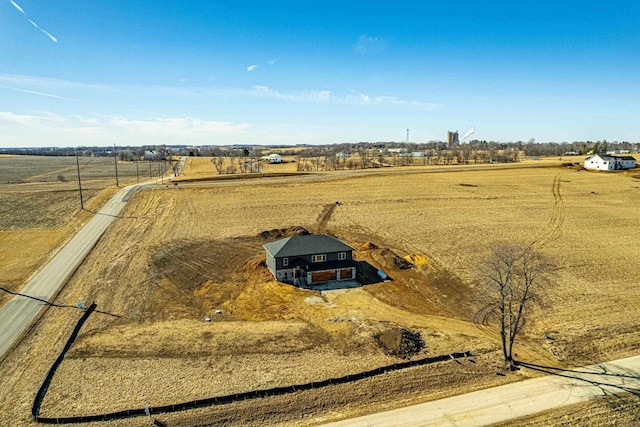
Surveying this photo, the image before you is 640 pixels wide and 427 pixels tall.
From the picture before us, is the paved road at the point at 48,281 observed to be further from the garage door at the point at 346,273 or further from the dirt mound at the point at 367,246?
the dirt mound at the point at 367,246

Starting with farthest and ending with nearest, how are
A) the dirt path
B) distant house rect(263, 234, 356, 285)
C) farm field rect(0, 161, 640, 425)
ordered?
distant house rect(263, 234, 356, 285)
the dirt path
farm field rect(0, 161, 640, 425)

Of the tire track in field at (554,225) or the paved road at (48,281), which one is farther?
the tire track in field at (554,225)

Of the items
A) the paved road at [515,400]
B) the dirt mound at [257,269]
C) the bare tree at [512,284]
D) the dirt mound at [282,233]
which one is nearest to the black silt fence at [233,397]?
the paved road at [515,400]

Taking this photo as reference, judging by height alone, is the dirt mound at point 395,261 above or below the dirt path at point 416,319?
above

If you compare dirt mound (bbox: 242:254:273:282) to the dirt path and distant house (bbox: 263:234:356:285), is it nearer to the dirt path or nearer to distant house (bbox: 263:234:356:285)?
distant house (bbox: 263:234:356:285)

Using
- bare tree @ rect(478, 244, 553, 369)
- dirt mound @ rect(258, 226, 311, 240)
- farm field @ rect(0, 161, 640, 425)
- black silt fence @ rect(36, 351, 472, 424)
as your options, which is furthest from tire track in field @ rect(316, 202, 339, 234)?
black silt fence @ rect(36, 351, 472, 424)

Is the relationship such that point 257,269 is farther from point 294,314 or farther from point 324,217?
point 324,217
